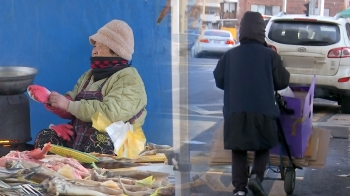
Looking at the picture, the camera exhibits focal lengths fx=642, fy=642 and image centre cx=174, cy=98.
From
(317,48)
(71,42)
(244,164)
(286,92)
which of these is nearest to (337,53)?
(317,48)

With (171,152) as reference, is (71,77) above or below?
above

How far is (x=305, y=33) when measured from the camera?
1075cm

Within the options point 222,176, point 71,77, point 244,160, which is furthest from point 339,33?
point 71,77

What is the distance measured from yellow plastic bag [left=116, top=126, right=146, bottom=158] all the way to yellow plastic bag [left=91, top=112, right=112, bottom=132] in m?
0.17

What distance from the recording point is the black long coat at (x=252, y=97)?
498 centimetres

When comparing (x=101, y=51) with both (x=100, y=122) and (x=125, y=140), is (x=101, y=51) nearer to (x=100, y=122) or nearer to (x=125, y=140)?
(x=100, y=122)

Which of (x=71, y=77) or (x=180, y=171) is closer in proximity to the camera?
(x=180, y=171)

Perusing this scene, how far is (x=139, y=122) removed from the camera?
4.32 meters

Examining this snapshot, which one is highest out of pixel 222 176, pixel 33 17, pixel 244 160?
pixel 33 17

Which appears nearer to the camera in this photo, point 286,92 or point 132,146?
point 132,146

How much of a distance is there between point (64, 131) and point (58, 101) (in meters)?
0.30

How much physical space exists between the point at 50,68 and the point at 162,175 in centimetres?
140

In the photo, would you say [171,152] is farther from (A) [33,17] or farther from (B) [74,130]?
Result: (A) [33,17]

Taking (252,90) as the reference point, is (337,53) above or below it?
below
